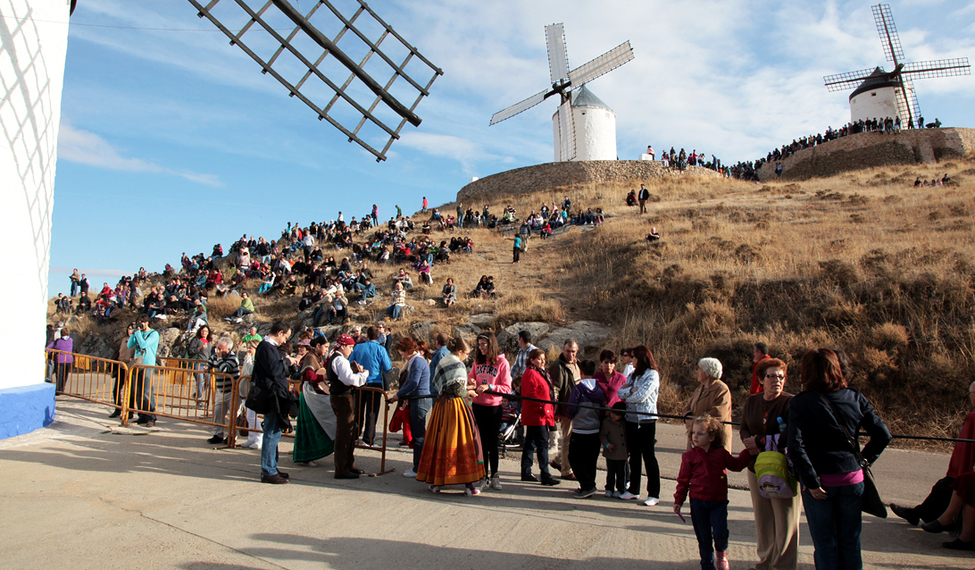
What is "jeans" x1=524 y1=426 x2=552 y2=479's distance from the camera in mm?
6141

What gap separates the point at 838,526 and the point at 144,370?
30.1 feet

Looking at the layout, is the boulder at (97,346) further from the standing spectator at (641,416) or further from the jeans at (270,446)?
the standing spectator at (641,416)

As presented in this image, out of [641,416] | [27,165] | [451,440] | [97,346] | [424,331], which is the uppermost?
[27,165]

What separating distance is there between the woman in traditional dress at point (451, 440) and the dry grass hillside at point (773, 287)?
21.9ft

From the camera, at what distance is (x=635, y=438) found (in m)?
5.57

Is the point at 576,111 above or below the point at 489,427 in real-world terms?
above

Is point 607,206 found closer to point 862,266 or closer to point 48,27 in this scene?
point 862,266

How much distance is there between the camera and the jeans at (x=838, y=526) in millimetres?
3326

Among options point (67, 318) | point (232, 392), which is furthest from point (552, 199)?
point (232, 392)

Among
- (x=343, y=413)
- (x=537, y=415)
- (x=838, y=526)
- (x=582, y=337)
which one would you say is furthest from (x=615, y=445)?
(x=582, y=337)

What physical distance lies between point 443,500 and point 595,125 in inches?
1649

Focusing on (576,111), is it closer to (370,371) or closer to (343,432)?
(370,371)

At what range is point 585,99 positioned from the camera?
44281mm

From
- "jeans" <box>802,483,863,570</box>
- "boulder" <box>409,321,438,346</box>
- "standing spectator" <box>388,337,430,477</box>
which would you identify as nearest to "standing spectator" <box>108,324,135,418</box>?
"standing spectator" <box>388,337,430,477</box>
